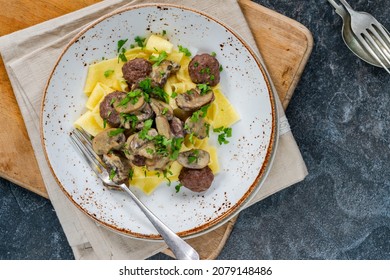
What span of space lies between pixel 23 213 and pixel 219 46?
1730mm

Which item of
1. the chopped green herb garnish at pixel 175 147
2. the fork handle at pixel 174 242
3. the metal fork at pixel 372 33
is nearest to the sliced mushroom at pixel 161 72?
the chopped green herb garnish at pixel 175 147

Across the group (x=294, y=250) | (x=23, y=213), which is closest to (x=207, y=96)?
(x=294, y=250)

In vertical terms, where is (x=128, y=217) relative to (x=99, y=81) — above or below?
below

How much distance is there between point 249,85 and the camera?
294 cm

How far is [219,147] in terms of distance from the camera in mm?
3020

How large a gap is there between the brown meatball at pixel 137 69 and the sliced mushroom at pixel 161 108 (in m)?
0.14

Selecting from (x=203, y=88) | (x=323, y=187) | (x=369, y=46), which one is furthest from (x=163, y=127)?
(x=369, y=46)

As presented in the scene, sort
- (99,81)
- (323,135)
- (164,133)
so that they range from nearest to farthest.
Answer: (164,133)
(99,81)
(323,135)

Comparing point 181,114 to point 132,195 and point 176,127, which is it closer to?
point 176,127

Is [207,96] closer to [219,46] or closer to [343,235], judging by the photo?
[219,46]

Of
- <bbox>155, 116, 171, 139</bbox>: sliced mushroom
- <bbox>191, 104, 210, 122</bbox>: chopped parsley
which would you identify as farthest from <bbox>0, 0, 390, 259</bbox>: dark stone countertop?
<bbox>155, 116, 171, 139</bbox>: sliced mushroom

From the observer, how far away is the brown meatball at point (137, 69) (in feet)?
9.30

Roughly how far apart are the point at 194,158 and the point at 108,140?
1.61 ft

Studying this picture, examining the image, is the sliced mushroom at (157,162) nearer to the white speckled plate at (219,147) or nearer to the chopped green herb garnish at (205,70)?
the white speckled plate at (219,147)
